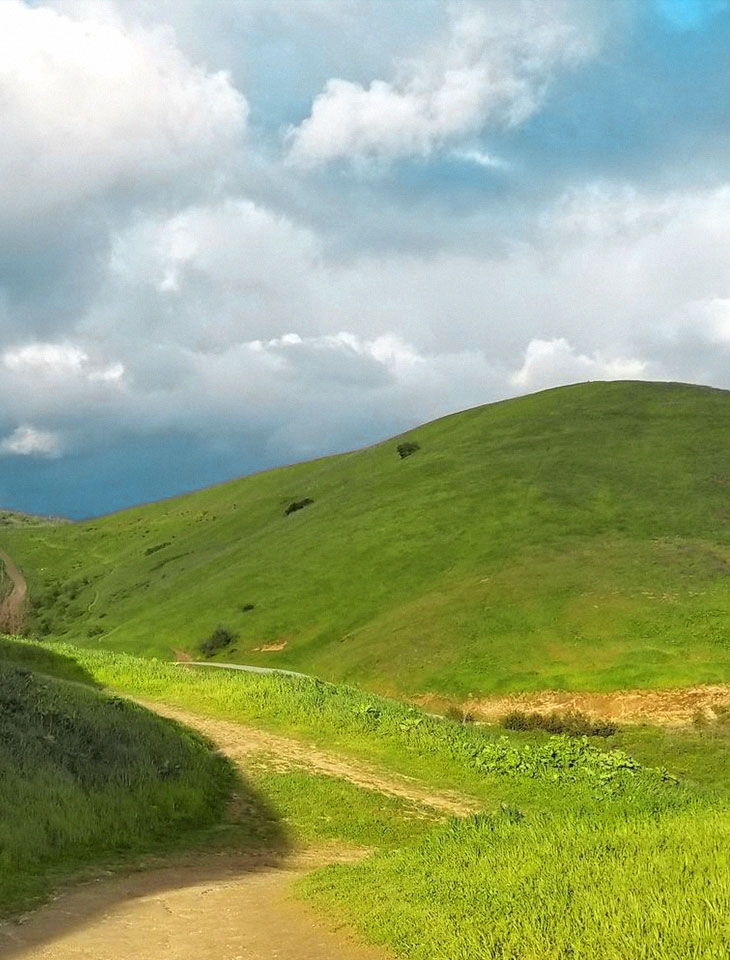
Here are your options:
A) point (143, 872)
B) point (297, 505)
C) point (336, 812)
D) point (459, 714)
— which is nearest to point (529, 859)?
point (143, 872)

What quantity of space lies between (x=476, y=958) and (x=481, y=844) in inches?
172

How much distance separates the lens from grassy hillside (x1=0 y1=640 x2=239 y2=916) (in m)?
14.9

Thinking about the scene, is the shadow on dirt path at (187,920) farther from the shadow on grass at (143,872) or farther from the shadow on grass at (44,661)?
the shadow on grass at (44,661)

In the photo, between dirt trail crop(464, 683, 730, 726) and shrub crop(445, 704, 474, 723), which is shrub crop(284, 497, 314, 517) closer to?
shrub crop(445, 704, 474, 723)

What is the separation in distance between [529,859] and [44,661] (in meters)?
35.0

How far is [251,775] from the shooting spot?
23.0 m

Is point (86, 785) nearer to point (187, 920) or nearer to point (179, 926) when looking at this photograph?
point (187, 920)

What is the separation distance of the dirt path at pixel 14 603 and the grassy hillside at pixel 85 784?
75.8m

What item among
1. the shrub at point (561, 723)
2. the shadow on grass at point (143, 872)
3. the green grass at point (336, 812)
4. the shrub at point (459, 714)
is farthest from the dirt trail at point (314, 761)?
the shrub at point (561, 723)

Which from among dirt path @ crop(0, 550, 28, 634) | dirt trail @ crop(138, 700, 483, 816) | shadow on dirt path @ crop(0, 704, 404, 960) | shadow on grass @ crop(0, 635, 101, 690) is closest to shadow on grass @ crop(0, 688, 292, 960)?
shadow on dirt path @ crop(0, 704, 404, 960)

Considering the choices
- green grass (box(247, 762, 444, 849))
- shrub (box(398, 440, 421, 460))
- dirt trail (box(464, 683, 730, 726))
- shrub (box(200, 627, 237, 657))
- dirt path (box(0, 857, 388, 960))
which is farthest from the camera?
shrub (box(398, 440, 421, 460))

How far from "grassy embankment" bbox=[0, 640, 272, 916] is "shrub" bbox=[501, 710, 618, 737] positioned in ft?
73.9

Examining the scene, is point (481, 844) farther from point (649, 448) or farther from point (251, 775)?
point (649, 448)

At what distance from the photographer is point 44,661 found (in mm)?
40312
